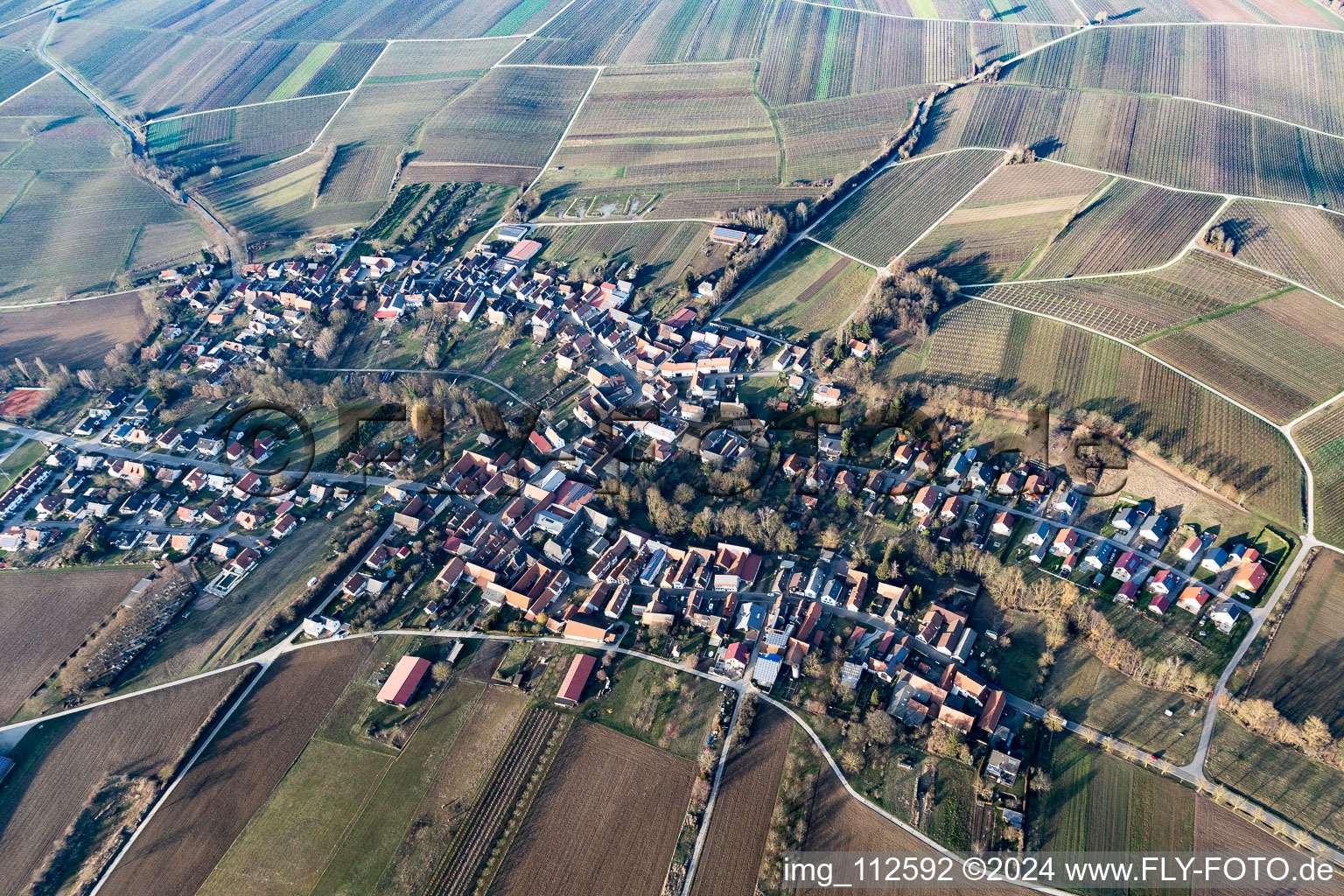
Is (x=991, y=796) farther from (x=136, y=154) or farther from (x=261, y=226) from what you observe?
(x=136, y=154)

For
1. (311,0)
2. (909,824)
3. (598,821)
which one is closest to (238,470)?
(598,821)

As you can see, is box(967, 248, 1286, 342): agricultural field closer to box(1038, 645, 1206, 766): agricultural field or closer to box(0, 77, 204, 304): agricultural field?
box(1038, 645, 1206, 766): agricultural field

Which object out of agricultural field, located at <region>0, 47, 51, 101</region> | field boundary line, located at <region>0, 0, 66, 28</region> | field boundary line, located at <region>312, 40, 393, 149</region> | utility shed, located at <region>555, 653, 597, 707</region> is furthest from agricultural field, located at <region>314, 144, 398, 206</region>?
field boundary line, located at <region>0, 0, 66, 28</region>

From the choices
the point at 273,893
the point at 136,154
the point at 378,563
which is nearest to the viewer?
the point at 273,893

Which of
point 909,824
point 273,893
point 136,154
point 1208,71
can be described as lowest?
point 273,893

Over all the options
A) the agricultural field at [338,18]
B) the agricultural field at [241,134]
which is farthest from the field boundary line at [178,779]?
the agricultural field at [338,18]

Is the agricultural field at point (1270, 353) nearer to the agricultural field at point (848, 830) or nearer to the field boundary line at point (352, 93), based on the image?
the agricultural field at point (848, 830)
